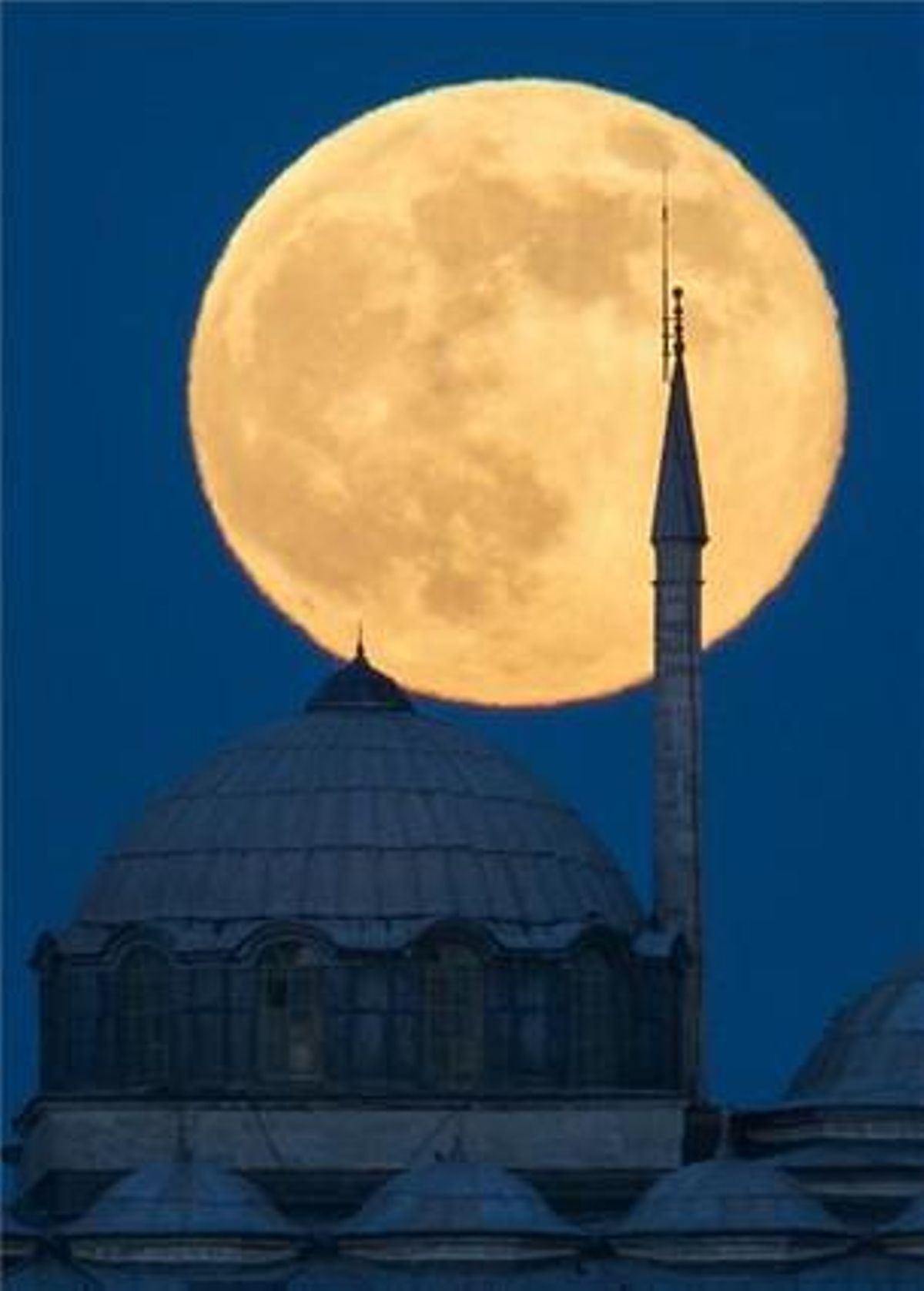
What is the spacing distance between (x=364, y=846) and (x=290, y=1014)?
385 cm

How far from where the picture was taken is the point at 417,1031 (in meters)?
193

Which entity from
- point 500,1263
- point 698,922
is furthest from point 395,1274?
point 698,922

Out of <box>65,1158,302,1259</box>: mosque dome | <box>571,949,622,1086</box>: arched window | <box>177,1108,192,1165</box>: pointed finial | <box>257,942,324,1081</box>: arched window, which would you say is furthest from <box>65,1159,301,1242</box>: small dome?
<box>571,949,622,1086</box>: arched window

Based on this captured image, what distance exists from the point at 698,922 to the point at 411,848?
5.55 metres

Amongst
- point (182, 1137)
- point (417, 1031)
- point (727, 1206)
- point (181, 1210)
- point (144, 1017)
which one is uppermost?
point (144, 1017)

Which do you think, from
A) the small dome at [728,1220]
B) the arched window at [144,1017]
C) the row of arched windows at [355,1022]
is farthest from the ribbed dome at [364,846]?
the small dome at [728,1220]

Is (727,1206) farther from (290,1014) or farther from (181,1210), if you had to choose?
(290,1014)

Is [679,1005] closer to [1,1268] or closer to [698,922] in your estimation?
[698,922]

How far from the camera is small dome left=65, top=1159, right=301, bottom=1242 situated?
610ft

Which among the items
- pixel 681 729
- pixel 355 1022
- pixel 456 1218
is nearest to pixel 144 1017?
pixel 355 1022

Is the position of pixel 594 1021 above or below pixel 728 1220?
above

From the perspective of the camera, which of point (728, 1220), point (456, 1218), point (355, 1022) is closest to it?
point (728, 1220)

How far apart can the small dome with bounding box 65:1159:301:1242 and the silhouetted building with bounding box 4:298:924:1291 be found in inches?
3.0

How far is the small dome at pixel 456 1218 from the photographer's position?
186 m
